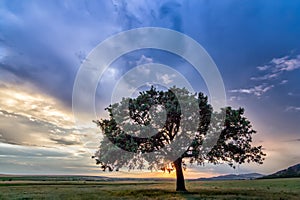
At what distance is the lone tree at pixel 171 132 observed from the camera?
1539 inches

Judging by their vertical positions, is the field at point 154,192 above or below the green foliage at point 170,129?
below

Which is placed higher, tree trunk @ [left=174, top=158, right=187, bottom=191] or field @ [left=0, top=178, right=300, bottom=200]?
tree trunk @ [left=174, top=158, right=187, bottom=191]

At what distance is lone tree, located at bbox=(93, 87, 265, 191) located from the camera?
39094 millimetres

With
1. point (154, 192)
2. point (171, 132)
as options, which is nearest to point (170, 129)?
point (171, 132)

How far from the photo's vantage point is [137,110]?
131 feet

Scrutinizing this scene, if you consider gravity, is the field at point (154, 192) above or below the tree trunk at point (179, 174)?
below

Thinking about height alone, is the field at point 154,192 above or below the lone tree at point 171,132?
below

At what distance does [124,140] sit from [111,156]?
10.5ft

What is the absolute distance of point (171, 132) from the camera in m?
40.9

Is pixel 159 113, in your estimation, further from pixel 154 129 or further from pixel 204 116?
pixel 204 116

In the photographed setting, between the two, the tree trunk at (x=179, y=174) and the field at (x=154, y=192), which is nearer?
the field at (x=154, y=192)

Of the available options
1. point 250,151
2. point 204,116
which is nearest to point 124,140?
point 204,116

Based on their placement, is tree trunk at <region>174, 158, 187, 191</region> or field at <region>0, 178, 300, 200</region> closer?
field at <region>0, 178, 300, 200</region>

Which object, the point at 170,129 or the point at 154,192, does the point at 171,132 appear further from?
the point at 154,192
